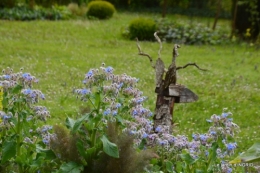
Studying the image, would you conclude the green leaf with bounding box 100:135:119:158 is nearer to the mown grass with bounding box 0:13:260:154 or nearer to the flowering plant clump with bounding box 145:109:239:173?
the flowering plant clump with bounding box 145:109:239:173

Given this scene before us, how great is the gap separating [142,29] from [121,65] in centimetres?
599

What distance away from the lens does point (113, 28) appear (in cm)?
1950

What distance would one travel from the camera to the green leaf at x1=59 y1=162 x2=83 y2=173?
3.07 metres

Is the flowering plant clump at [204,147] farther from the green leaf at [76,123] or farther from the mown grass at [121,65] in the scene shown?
the mown grass at [121,65]

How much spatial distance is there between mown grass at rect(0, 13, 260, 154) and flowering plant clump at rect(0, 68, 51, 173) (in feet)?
6.73

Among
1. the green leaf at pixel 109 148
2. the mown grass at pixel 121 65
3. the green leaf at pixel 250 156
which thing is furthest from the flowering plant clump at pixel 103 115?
the mown grass at pixel 121 65

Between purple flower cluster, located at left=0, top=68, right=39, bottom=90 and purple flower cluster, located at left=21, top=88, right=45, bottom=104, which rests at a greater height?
purple flower cluster, located at left=0, top=68, right=39, bottom=90

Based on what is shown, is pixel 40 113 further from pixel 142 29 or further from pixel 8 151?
pixel 142 29

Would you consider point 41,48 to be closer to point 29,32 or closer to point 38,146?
point 29,32

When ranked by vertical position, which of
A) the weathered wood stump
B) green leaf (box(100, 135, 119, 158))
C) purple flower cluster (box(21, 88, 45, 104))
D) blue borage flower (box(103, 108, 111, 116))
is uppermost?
purple flower cluster (box(21, 88, 45, 104))

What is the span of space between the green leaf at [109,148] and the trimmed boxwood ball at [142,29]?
14.6 meters

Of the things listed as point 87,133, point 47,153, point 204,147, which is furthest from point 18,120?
point 204,147

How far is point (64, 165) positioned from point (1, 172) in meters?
0.47

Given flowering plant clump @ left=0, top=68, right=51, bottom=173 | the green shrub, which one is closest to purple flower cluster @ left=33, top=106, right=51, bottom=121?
flowering plant clump @ left=0, top=68, right=51, bottom=173
